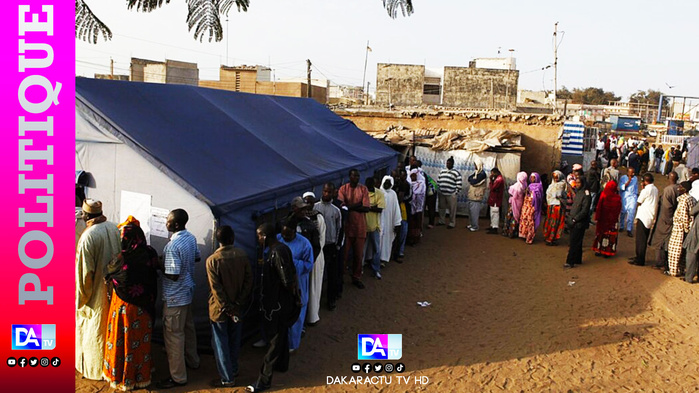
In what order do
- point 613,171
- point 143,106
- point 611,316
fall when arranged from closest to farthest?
point 143,106
point 611,316
point 613,171

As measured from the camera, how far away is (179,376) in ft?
15.5

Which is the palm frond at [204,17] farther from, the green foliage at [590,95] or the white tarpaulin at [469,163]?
the green foliage at [590,95]

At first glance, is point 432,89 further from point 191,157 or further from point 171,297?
point 171,297

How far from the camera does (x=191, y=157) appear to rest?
225 inches

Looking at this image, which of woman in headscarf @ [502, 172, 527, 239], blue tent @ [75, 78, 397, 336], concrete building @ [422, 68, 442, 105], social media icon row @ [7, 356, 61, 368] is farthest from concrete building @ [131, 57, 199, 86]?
social media icon row @ [7, 356, 61, 368]

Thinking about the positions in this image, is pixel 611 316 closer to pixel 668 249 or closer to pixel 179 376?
pixel 668 249

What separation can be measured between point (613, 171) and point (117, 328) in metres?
10.3

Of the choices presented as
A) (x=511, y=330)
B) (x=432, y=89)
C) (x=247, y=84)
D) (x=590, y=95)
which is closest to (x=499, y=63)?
(x=432, y=89)

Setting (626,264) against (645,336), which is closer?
(645,336)

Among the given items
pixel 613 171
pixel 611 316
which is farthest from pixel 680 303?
pixel 613 171

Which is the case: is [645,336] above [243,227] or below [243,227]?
below

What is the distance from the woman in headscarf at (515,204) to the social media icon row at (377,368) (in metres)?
6.24

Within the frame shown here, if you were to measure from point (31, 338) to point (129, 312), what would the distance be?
1.01 m

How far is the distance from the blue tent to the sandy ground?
1499mm
